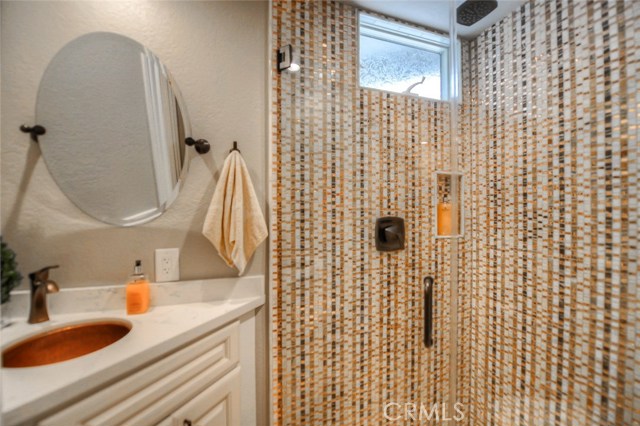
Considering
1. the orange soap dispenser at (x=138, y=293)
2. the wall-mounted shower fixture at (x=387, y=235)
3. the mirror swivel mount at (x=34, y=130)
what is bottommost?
the orange soap dispenser at (x=138, y=293)

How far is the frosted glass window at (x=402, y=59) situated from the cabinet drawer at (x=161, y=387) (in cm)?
131

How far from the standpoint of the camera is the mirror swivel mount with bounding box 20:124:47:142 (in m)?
0.85

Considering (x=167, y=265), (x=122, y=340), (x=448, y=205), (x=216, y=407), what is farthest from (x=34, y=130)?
(x=448, y=205)

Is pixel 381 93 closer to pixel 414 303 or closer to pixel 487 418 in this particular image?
pixel 414 303

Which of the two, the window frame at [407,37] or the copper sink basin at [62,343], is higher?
the window frame at [407,37]

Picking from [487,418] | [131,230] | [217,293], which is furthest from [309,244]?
[487,418]

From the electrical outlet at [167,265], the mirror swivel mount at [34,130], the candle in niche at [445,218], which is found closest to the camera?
the mirror swivel mount at [34,130]

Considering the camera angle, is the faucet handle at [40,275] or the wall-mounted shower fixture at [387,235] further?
the wall-mounted shower fixture at [387,235]

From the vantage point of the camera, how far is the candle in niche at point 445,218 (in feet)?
4.49

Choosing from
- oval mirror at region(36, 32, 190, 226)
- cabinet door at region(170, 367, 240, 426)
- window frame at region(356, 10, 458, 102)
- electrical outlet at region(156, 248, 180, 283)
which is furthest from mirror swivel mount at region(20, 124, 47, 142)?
window frame at region(356, 10, 458, 102)

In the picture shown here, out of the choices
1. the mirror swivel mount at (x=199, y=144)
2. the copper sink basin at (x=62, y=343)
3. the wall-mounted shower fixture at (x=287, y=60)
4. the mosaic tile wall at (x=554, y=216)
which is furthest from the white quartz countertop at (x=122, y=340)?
the mosaic tile wall at (x=554, y=216)

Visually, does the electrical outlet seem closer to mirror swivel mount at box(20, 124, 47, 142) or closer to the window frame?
mirror swivel mount at box(20, 124, 47, 142)

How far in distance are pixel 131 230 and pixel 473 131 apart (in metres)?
1.58

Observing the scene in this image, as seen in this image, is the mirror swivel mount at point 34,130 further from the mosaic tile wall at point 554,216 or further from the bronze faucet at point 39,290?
the mosaic tile wall at point 554,216
